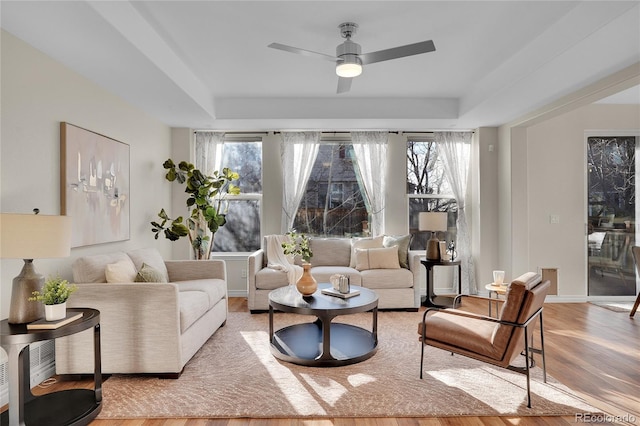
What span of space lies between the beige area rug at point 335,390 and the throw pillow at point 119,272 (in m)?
0.77

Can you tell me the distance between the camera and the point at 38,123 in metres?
2.87

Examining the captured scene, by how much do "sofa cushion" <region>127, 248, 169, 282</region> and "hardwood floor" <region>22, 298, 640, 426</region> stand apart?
1217 millimetres

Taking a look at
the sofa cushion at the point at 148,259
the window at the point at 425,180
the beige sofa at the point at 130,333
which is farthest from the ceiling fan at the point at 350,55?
the window at the point at 425,180

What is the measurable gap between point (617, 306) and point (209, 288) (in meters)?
5.27

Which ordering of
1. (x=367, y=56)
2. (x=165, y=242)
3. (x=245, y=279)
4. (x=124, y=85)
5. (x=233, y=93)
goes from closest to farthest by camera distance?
(x=367, y=56) < (x=124, y=85) < (x=233, y=93) < (x=165, y=242) < (x=245, y=279)

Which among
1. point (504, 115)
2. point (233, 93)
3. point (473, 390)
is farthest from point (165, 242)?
point (504, 115)

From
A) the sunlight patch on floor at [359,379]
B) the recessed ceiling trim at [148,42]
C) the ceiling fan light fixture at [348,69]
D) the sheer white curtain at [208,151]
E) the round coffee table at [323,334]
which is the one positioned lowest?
the sunlight patch on floor at [359,379]

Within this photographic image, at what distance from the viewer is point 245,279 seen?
5.76 metres

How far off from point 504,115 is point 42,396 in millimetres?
5560

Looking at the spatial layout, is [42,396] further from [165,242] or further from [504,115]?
[504,115]

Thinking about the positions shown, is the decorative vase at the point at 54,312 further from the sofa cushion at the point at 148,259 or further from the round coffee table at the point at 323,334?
the round coffee table at the point at 323,334

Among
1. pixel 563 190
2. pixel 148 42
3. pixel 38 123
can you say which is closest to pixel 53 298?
pixel 38 123

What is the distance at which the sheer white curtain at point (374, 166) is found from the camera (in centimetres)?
578

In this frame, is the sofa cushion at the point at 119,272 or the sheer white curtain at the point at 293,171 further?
the sheer white curtain at the point at 293,171
